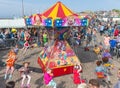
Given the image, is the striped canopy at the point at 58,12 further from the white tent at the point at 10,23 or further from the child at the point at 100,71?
the white tent at the point at 10,23

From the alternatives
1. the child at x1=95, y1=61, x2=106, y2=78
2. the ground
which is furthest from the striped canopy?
the child at x1=95, y1=61, x2=106, y2=78

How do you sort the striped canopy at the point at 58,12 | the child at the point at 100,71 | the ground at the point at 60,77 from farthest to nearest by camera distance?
the striped canopy at the point at 58,12, the ground at the point at 60,77, the child at the point at 100,71

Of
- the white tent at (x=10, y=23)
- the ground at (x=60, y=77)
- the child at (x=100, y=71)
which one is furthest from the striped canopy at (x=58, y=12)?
the white tent at (x=10, y=23)

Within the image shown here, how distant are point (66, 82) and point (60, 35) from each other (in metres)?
2.84

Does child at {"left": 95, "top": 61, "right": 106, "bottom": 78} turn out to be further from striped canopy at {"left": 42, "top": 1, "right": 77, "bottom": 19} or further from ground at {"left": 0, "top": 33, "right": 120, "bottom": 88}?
striped canopy at {"left": 42, "top": 1, "right": 77, "bottom": 19}

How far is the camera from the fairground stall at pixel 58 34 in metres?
12.7

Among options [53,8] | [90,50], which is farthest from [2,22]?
[53,8]

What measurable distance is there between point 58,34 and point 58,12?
1.20 m

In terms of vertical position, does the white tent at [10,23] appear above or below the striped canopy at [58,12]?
below

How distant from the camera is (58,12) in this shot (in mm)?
13242

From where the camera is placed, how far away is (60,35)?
44.8ft

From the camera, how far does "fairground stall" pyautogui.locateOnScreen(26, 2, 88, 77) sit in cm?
1266

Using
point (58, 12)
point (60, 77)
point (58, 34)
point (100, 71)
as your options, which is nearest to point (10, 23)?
point (58, 34)

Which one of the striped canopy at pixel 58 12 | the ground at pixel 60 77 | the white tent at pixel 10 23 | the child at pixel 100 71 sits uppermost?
the striped canopy at pixel 58 12
